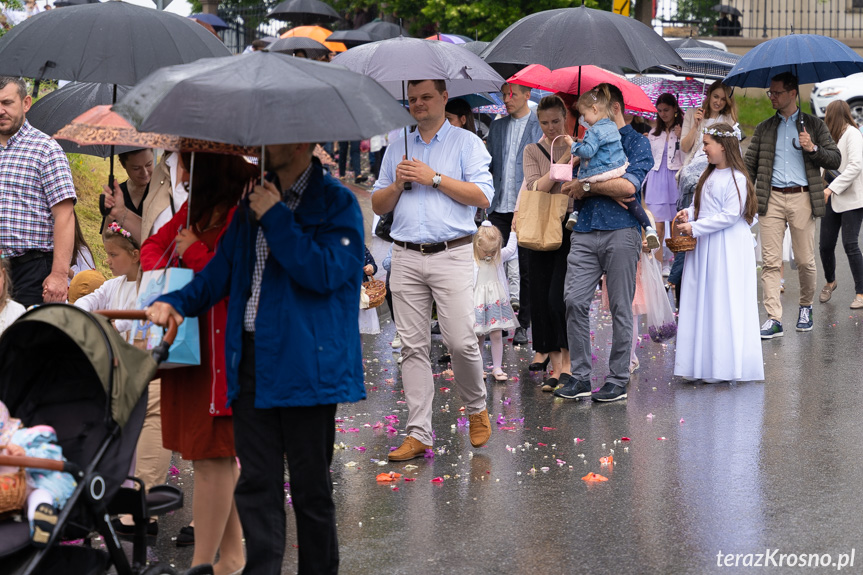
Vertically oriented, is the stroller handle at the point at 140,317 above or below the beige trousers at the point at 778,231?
above

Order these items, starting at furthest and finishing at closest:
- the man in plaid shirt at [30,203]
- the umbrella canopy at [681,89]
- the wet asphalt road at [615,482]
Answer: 1. the umbrella canopy at [681,89]
2. the man in plaid shirt at [30,203]
3. the wet asphalt road at [615,482]

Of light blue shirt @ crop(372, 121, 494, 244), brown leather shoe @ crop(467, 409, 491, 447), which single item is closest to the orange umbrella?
light blue shirt @ crop(372, 121, 494, 244)

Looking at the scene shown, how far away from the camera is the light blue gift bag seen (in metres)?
4.79

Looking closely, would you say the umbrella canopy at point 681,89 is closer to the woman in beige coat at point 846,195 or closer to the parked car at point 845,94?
the woman in beige coat at point 846,195

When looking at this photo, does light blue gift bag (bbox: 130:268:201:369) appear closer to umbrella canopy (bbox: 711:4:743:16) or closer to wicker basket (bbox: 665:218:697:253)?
wicker basket (bbox: 665:218:697:253)

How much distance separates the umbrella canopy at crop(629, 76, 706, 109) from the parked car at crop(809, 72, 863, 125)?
10.5 m

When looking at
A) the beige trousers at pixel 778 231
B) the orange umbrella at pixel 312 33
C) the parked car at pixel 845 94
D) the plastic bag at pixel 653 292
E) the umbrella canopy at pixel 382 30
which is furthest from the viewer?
the parked car at pixel 845 94

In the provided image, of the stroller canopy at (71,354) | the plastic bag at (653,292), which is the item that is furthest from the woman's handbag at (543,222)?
the stroller canopy at (71,354)

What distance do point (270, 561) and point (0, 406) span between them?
1.20 m

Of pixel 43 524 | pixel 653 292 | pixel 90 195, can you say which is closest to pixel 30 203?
pixel 43 524

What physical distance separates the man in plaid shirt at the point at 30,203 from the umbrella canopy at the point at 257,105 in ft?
9.61

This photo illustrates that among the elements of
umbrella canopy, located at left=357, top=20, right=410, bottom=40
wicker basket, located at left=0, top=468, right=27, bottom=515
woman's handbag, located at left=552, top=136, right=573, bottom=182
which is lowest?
wicker basket, located at left=0, top=468, right=27, bottom=515

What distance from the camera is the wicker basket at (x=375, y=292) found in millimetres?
8914

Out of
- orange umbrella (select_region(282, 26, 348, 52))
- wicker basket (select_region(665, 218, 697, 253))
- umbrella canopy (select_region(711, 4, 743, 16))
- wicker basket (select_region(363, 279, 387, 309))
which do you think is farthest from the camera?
umbrella canopy (select_region(711, 4, 743, 16))
